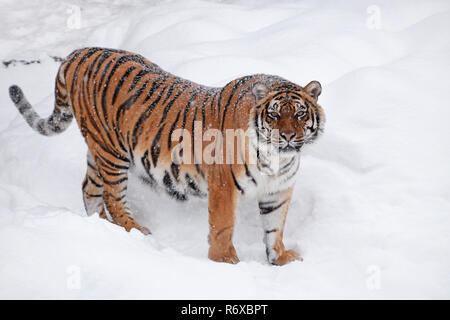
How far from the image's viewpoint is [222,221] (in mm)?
2961

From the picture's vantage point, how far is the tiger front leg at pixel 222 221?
2.91m

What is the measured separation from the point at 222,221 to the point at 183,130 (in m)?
0.66

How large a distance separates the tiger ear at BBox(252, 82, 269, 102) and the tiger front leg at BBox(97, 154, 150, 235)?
126cm

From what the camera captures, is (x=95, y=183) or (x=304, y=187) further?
(x=95, y=183)

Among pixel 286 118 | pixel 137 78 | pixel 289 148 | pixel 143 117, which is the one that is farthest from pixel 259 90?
pixel 137 78

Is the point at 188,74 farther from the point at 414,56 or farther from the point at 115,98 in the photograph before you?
the point at 414,56

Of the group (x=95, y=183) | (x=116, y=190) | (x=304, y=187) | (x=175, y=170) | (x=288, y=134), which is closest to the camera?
(x=288, y=134)

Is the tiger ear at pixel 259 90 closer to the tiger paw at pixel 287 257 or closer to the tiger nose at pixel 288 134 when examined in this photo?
the tiger nose at pixel 288 134

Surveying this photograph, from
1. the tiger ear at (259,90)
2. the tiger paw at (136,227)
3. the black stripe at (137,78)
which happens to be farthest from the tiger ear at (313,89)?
the tiger paw at (136,227)

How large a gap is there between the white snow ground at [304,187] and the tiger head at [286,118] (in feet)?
2.26

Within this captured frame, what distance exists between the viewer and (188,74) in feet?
15.8

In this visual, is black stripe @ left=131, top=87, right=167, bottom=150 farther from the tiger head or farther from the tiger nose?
the tiger nose

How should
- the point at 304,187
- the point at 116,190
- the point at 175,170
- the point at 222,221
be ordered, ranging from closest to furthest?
1. the point at 222,221
2. the point at 175,170
3. the point at 304,187
4. the point at 116,190

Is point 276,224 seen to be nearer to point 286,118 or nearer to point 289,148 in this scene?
point 289,148
